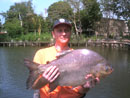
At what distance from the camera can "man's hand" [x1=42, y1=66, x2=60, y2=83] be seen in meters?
2.41

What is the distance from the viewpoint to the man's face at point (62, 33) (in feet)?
9.41

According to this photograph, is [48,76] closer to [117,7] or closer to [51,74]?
[51,74]

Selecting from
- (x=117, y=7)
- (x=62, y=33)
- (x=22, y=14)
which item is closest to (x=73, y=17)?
(x=117, y=7)

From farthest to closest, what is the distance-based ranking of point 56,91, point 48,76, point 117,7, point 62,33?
1. point 117,7
2. point 62,33
3. point 56,91
4. point 48,76

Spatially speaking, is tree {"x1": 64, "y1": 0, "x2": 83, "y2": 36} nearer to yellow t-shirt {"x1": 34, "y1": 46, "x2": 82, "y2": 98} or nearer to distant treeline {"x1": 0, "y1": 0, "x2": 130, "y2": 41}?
distant treeline {"x1": 0, "y1": 0, "x2": 130, "y2": 41}

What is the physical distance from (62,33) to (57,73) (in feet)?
2.33

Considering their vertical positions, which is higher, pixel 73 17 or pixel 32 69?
pixel 73 17

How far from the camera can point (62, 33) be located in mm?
2881

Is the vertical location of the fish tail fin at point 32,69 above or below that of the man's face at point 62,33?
below

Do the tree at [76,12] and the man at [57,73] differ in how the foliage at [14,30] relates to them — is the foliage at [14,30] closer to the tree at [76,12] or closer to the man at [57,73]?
the tree at [76,12]

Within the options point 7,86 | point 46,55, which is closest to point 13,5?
point 7,86

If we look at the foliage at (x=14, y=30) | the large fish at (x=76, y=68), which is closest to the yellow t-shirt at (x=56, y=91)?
the large fish at (x=76, y=68)

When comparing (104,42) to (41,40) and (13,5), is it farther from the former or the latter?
(13,5)

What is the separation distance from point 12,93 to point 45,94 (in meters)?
8.31
